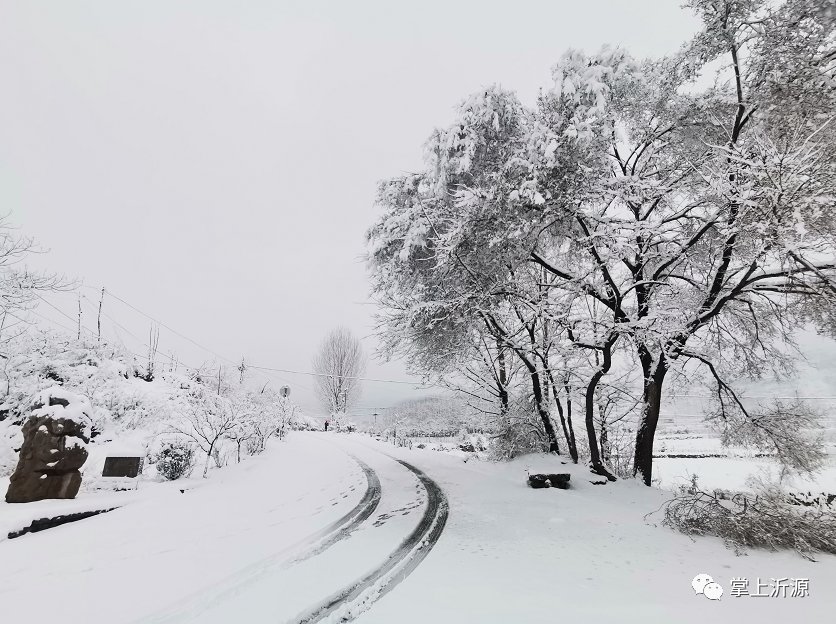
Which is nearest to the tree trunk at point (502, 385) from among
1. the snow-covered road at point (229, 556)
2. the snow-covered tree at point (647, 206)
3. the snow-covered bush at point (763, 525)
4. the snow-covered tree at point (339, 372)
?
the snow-covered tree at point (647, 206)

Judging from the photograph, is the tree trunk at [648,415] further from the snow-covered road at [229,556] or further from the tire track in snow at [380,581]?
the tire track in snow at [380,581]

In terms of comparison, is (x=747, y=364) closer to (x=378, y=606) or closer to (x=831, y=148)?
(x=831, y=148)

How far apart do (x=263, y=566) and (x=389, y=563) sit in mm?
1281

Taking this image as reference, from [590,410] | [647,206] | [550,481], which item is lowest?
[550,481]

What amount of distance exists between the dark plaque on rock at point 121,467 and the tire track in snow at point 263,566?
7.12 m

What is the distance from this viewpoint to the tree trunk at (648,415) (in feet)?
27.5

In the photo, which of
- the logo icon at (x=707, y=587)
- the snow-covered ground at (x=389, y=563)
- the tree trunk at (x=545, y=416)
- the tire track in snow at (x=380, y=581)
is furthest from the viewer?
the tree trunk at (x=545, y=416)

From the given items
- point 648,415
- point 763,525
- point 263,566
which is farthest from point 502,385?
point 263,566

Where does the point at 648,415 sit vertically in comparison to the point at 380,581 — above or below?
above

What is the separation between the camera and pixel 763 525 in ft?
14.8

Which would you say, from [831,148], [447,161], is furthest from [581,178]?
[831,148]

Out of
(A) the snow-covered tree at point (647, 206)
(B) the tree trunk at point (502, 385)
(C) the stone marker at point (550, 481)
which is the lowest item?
(C) the stone marker at point (550, 481)

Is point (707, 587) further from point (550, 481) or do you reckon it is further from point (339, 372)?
point (339, 372)

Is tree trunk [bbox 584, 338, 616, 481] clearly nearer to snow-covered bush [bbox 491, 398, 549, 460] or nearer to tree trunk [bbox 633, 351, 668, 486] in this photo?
tree trunk [bbox 633, 351, 668, 486]
